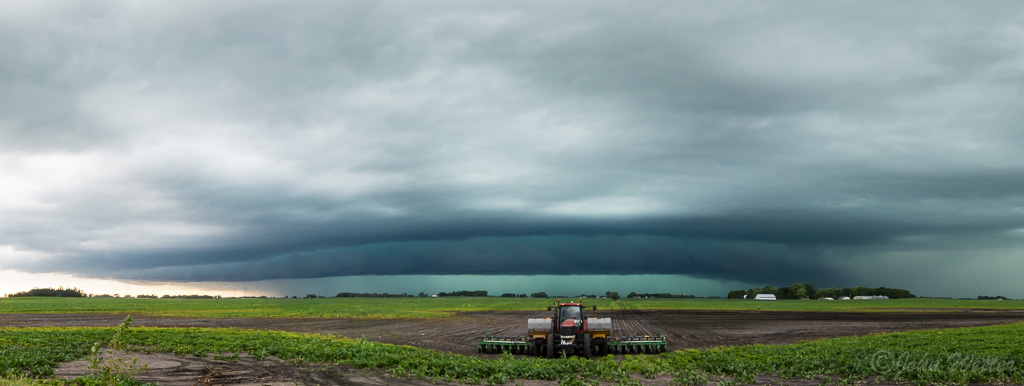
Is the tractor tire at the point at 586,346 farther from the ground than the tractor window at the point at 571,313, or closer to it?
closer to it

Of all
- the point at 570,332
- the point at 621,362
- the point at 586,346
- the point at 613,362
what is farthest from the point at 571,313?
the point at 613,362

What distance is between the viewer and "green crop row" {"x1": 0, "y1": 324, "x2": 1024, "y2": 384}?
926 inches

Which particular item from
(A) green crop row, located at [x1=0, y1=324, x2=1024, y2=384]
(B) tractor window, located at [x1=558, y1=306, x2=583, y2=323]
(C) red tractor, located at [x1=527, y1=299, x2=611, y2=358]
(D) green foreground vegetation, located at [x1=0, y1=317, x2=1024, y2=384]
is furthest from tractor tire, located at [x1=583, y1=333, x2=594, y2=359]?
(D) green foreground vegetation, located at [x1=0, y1=317, x2=1024, y2=384]

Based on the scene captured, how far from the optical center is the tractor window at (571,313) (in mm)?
34875

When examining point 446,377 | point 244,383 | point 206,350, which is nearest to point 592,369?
point 446,377

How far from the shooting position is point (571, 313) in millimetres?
35219

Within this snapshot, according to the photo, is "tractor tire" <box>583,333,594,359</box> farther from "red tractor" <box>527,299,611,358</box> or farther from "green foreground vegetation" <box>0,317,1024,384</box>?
"green foreground vegetation" <box>0,317,1024,384</box>

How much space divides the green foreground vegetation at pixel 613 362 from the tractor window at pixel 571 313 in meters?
5.96

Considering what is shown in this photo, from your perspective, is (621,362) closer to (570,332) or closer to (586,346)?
(586,346)

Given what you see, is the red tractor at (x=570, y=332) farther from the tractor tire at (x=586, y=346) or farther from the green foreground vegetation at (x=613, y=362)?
the green foreground vegetation at (x=613, y=362)

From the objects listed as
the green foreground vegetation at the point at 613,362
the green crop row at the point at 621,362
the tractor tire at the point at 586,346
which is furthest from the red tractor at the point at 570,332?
the green foreground vegetation at the point at 613,362

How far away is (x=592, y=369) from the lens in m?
25.2

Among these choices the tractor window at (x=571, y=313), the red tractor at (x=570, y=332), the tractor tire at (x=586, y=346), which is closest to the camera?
the tractor tire at (x=586, y=346)

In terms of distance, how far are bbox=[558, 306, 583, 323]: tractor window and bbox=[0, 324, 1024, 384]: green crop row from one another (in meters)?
5.64
